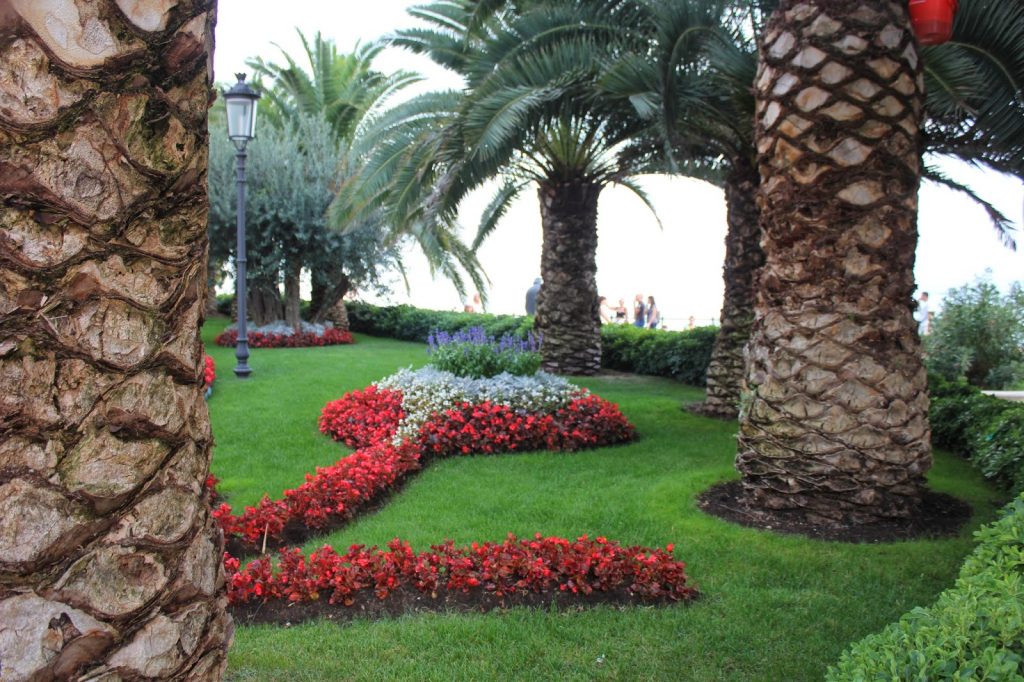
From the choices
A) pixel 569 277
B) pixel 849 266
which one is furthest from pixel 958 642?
pixel 569 277

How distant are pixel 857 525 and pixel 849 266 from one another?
5.63ft

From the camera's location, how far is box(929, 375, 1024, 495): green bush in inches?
261

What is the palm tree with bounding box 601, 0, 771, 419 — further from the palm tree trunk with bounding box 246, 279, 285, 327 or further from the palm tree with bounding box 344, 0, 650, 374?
the palm tree trunk with bounding box 246, 279, 285, 327

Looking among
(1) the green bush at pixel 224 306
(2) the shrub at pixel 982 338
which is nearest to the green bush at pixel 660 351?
(2) the shrub at pixel 982 338

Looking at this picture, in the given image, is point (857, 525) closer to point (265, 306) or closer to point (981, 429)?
point (981, 429)

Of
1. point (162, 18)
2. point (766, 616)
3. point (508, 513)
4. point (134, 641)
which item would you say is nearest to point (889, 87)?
point (766, 616)

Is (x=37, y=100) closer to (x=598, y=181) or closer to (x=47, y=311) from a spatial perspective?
(x=47, y=311)

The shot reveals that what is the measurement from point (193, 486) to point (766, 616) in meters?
3.43

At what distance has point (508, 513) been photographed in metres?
6.02

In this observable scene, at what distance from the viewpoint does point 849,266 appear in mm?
5309

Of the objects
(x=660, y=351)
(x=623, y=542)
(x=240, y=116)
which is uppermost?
(x=240, y=116)

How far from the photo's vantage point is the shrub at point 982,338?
39.0 feet

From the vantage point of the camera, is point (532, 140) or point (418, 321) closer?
point (532, 140)

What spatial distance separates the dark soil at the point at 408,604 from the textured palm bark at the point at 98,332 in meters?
2.88
